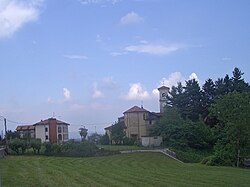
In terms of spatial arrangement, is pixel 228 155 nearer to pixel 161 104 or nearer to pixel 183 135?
pixel 183 135

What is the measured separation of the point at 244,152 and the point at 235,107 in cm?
609

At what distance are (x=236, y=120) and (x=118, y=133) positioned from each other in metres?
31.9

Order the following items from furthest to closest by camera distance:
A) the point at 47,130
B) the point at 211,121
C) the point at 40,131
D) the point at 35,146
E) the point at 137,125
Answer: the point at 40,131 → the point at 47,130 → the point at 137,125 → the point at 211,121 → the point at 35,146

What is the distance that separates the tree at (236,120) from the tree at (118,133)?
91.4ft

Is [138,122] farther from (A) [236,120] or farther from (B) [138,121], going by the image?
(A) [236,120]

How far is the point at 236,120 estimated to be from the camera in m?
46.7

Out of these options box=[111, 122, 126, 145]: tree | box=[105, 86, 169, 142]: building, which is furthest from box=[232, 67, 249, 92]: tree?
box=[111, 122, 126, 145]: tree

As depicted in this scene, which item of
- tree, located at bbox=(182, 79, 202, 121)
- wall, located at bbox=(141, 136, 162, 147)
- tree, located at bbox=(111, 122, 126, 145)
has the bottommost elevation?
wall, located at bbox=(141, 136, 162, 147)

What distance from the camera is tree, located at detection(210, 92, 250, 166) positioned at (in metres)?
46.4

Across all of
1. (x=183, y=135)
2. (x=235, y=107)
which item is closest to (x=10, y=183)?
(x=235, y=107)

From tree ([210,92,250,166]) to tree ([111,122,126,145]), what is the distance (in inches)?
1097

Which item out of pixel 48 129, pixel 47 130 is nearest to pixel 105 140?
pixel 48 129

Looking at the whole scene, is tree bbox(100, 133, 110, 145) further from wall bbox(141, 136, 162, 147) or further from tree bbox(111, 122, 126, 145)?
wall bbox(141, 136, 162, 147)

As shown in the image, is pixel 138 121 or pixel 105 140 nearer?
pixel 105 140
